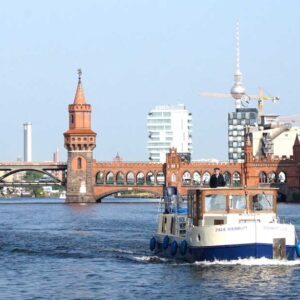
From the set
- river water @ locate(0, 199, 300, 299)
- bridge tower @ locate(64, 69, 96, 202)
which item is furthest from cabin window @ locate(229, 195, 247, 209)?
bridge tower @ locate(64, 69, 96, 202)

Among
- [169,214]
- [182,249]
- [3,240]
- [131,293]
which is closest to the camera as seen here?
[131,293]

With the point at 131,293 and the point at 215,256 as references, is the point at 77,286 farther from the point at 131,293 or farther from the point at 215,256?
the point at 215,256

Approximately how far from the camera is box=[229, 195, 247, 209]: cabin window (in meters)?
58.0

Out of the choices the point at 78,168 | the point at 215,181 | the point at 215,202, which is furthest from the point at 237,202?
the point at 78,168

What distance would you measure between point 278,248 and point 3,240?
1249 inches

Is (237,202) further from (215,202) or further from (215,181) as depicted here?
(215,181)

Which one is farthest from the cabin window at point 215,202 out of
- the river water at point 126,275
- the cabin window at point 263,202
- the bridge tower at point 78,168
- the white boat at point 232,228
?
the bridge tower at point 78,168

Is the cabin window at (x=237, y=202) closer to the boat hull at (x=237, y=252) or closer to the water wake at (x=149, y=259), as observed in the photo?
the boat hull at (x=237, y=252)

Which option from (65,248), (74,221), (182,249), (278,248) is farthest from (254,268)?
(74,221)

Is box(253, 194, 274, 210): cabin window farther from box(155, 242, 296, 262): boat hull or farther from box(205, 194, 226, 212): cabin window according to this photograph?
box(155, 242, 296, 262): boat hull

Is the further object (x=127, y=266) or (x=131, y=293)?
(x=127, y=266)

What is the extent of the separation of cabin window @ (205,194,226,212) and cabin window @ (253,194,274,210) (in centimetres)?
161

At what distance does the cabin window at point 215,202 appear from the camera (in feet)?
190

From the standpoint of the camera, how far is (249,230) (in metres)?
55.3
